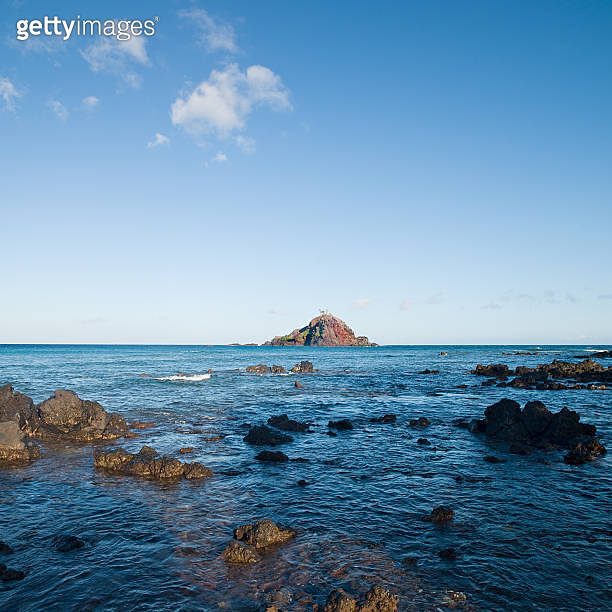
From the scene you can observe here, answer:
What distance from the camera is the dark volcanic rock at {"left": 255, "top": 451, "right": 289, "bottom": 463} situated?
70.0 feet

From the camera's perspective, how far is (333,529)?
1328cm

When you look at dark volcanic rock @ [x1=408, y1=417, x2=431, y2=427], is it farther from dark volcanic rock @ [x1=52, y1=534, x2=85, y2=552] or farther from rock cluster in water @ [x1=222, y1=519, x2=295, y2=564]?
dark volcanic rock @ [x1=52, y1=534, x2=85, y2=552]

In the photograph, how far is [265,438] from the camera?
82.6 ft

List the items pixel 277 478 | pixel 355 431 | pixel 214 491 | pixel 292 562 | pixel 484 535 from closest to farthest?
pixel 292 562 < pixel 484 535 < pixel 214 491 < pixel 277 478 < pixel 355 431

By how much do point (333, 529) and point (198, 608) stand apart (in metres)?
5.31

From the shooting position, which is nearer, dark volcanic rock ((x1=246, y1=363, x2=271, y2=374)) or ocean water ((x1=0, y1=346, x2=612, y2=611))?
ocean water ((x1=0, y1=346, x2=612, y2=611))

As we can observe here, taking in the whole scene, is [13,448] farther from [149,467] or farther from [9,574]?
[9,574]

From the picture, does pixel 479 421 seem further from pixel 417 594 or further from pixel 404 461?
pixel 417 594

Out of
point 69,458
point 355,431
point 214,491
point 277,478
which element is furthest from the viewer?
point 355,431

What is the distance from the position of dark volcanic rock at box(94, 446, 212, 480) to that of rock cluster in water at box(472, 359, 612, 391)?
48.5 m

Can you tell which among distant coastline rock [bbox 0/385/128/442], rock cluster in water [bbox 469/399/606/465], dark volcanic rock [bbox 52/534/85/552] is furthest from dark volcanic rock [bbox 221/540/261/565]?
rock cluster in water [bbox 469/399/606/465]

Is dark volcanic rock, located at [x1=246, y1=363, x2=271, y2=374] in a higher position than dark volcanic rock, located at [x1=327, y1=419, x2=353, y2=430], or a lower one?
lower

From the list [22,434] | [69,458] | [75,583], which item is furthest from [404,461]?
[22,434]

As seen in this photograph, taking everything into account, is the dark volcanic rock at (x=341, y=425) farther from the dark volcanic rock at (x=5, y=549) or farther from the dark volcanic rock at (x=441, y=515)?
the dark volcanic rock at (x=5, y=549)
